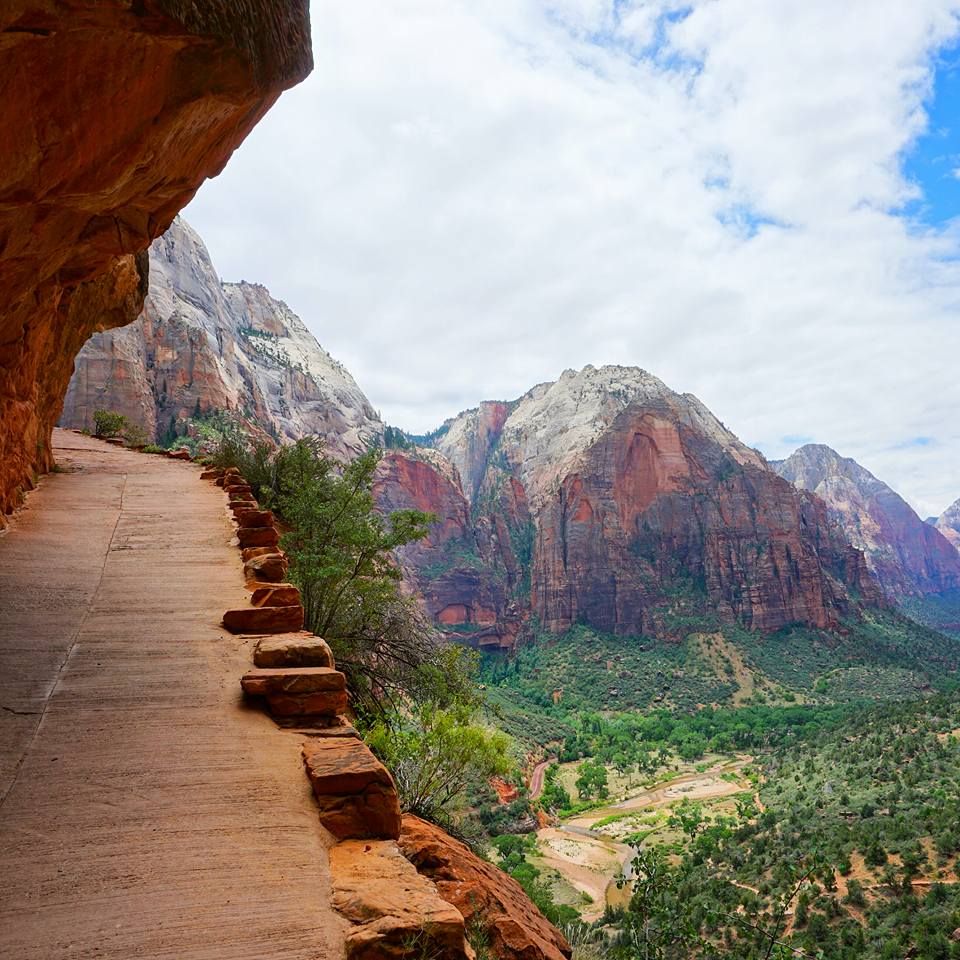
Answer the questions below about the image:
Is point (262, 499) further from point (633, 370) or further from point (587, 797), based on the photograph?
point (633, 370)

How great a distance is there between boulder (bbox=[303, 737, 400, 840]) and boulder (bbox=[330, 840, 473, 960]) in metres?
0.20

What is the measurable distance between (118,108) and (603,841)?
143 feet

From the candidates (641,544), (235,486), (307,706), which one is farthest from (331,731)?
(641,544)

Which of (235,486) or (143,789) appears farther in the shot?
(235,486)

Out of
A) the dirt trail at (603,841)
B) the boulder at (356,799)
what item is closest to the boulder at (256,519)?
the boulder at (356,799)

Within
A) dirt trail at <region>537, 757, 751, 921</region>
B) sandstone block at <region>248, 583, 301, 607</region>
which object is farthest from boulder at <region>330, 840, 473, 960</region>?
dirt trail at <region>537, 757, 751, 921</region>

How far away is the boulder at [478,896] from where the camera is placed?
4.31 metres

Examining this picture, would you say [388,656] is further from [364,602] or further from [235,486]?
[235,486]

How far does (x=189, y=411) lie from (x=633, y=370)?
395 feet

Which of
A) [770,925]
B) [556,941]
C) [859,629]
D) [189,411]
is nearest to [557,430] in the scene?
[859,629]

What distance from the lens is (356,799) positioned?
144 inches

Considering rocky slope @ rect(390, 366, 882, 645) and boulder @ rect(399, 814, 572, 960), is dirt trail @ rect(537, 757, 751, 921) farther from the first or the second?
rocky slope @ rect(390, 366, 882, 645)

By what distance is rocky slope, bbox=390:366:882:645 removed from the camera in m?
99.4

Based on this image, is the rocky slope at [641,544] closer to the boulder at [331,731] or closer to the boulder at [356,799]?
the boulder at [331,731]
